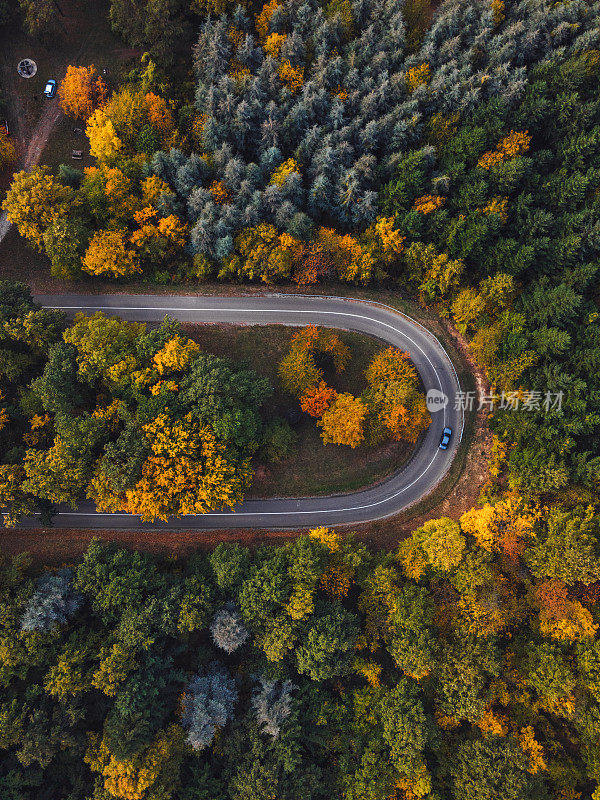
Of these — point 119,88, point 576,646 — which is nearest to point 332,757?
point 576,646

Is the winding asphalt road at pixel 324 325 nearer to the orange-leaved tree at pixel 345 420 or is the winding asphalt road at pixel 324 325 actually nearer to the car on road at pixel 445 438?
the car on road at pixel 445 438

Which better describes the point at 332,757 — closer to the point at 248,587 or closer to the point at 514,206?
the point at 248,587

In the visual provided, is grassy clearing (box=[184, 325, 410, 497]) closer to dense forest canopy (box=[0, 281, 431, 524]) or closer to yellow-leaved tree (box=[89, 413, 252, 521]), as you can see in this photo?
dense forest canopy (box=[0, 281, 431, 524])

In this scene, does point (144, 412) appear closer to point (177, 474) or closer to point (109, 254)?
point (177, 474)

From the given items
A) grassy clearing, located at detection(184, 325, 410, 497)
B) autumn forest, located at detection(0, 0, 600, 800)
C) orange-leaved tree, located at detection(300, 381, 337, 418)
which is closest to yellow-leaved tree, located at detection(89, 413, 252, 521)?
autumn forest, located at detection(0, 0, 600, 800)

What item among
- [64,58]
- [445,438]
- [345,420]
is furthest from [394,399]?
[64,58]
